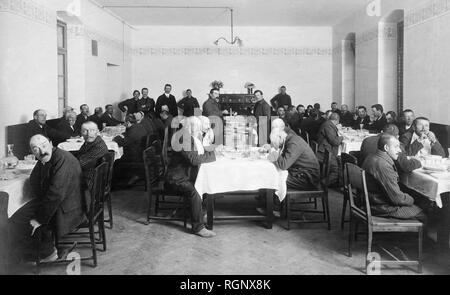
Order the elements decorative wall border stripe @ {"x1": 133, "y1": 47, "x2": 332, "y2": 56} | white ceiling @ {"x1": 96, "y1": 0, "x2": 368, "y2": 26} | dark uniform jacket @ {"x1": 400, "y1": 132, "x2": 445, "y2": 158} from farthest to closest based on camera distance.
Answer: decorative wall border stripe @ {"x1": 133, "y1": 47, "x2": 332, "y2": 56} < white ceiling @ {"x1": 96, "y1": 0, "x2": 368, "y2": 26} < dark uniform jacket @ {"x1": 400, "y1": 132, "x2": 445, "y2": 158}

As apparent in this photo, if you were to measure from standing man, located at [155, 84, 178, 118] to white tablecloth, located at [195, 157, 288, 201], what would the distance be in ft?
24.8

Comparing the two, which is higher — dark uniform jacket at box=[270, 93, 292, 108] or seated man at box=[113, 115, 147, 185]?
dark uniform jacket at box=[270, 93, 292, 108]

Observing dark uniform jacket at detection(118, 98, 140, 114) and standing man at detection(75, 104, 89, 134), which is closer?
standing man at detection(75, 104, 89, 134)

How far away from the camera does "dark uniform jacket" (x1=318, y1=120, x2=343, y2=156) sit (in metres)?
6.33

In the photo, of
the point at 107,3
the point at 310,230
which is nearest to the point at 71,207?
the point at 310,230

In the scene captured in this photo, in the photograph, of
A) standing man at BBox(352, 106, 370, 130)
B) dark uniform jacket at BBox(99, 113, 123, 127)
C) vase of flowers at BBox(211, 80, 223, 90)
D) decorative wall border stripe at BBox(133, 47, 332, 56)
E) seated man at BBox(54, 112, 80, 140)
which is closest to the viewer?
seated man at BBox(54, 112, 80, 140)

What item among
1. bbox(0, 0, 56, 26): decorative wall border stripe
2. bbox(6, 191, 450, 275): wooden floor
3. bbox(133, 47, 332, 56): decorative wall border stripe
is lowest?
bbox(6, 191, 450, 275): wooden floor

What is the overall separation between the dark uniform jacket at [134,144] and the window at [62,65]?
2.86 meters

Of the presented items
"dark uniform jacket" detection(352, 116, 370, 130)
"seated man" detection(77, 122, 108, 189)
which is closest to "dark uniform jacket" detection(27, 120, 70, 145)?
"seated man" detection(77, 122, 108, 189)

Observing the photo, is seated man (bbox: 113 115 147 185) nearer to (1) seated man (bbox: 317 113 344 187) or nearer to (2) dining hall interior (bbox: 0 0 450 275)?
(2) dining hall interior (bbox: 0 0 450 275)

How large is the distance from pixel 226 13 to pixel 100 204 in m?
8.01

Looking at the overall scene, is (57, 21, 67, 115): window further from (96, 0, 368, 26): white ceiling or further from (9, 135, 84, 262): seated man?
(9, 135, 84, 262): seated man

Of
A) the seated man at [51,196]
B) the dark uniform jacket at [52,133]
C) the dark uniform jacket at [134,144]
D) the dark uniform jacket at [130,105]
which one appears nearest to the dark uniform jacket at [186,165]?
the seated man at [51,196]
